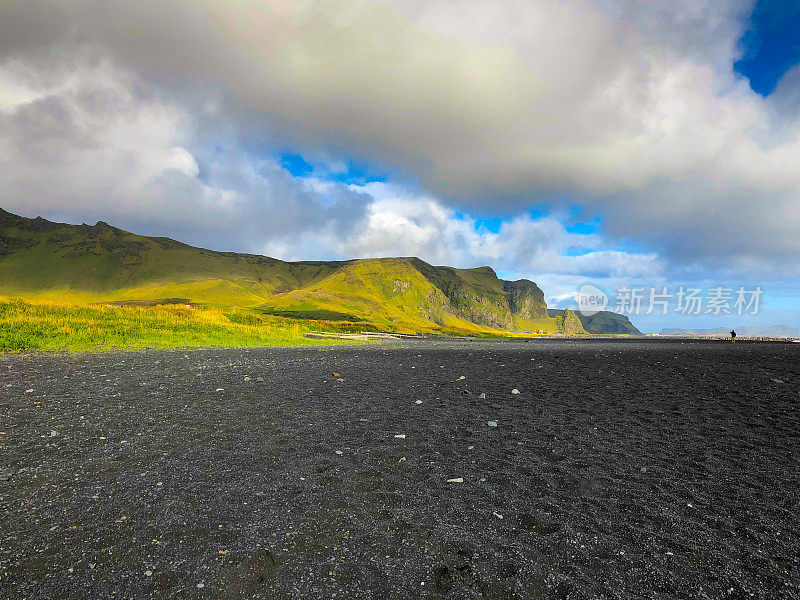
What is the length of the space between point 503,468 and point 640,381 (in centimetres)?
1436

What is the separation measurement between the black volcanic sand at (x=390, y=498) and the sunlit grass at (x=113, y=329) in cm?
1729

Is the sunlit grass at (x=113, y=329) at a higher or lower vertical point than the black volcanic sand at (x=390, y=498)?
lower

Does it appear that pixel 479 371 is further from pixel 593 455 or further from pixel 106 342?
pixel 106 342

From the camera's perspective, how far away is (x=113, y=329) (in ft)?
106

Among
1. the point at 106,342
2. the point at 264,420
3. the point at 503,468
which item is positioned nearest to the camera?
the point at 503,468

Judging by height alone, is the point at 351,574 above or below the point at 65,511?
above

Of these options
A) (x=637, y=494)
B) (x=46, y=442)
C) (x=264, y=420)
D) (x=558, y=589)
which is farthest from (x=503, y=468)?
(x=46, y=442)

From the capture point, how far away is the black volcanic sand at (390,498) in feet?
14.8

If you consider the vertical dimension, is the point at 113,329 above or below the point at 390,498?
below

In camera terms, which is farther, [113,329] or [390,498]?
[113,329]

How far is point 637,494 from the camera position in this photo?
6641mm

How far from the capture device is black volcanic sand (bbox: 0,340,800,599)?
4520 mm

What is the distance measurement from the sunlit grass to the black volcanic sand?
1729cm

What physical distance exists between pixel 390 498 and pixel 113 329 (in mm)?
34865
